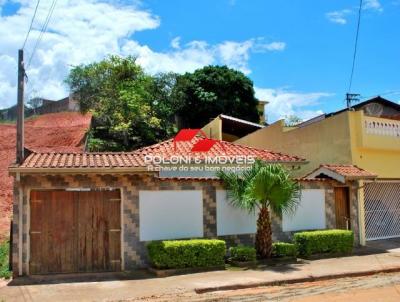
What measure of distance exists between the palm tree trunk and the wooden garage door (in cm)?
398

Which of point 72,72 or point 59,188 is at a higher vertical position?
point 72,72

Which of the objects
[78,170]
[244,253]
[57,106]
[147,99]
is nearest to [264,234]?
[244,253]

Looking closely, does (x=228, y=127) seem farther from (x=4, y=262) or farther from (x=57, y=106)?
(x=57, y=106)

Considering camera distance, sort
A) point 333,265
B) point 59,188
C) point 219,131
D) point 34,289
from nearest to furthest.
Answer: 1. point 34,289
2. point 59,188
3. point 333,265
4. point 219,131

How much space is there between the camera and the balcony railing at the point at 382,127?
16906 millimetres

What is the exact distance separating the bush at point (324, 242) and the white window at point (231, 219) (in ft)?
4.96

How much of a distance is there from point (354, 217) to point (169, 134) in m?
19.0

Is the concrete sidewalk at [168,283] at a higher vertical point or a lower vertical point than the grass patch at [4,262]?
lower

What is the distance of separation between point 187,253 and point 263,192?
2742mm

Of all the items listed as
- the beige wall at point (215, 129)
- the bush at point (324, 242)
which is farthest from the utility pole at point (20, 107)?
the beige wall at point (215, 129)

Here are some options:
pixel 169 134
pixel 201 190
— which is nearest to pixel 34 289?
pixel 201 190

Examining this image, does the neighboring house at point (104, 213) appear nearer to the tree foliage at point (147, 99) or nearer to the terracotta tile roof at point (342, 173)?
the terracotta tile roof at point (342, 173)

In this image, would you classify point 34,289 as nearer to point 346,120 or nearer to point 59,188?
point 59,188

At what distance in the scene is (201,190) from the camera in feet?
43.9
